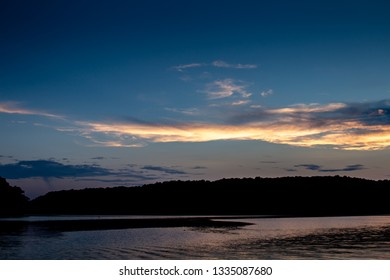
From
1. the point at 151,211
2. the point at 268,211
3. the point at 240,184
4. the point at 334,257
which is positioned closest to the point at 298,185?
the point at 268,211

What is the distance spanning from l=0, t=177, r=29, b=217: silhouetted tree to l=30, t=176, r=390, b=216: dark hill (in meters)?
12.1

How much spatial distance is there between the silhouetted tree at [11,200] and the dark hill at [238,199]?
1209 cm

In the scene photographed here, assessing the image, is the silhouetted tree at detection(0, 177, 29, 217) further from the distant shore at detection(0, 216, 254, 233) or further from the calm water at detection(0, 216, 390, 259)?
the calm water at detection(0, 216, 390, 259)

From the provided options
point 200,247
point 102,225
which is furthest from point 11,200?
point 200,247

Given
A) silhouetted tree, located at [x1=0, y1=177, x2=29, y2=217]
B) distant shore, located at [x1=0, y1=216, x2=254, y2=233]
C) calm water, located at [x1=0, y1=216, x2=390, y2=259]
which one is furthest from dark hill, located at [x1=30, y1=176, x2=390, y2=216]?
calm water, located at [x1=0, y1=216, x2=390, y2=259]

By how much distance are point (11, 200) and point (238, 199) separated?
47255 mm

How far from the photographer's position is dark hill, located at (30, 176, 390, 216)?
9527 centimetres

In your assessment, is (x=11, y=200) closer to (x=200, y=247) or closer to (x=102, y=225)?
(x=102, y=225)

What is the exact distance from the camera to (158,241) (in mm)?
37781

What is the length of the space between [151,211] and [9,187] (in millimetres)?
31024

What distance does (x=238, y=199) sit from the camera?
11188 centimetres

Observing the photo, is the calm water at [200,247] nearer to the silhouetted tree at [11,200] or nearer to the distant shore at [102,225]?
the distant shore at [102,225]
